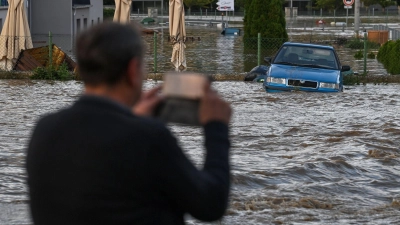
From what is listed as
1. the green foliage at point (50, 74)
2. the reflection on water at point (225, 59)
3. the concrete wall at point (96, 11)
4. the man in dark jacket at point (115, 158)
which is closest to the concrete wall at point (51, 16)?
the reflection on water at point (225, 59)

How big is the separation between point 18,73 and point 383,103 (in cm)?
964

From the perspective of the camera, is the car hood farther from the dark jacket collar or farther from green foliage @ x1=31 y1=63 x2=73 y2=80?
the dark jacket collar

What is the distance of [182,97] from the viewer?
2.71 meters

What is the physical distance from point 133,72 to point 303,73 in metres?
15.5

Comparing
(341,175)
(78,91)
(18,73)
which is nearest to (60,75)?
(18,73)

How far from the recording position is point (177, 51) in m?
23.2

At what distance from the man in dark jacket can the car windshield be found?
15834 millimetres

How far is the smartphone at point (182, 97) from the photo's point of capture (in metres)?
2.70

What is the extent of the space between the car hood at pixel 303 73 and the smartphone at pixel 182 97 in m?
15.3

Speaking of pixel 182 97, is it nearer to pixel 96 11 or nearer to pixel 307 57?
pixel 307 57

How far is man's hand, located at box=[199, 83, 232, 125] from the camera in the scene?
107 inches

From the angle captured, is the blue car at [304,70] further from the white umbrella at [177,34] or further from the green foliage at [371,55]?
the green foliage at [371,55]

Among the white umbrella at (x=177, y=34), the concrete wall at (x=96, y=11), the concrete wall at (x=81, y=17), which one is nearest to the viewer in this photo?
the white umbrella at (x=177, y=34)

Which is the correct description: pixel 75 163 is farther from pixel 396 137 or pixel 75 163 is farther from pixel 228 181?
pixel 396 137
